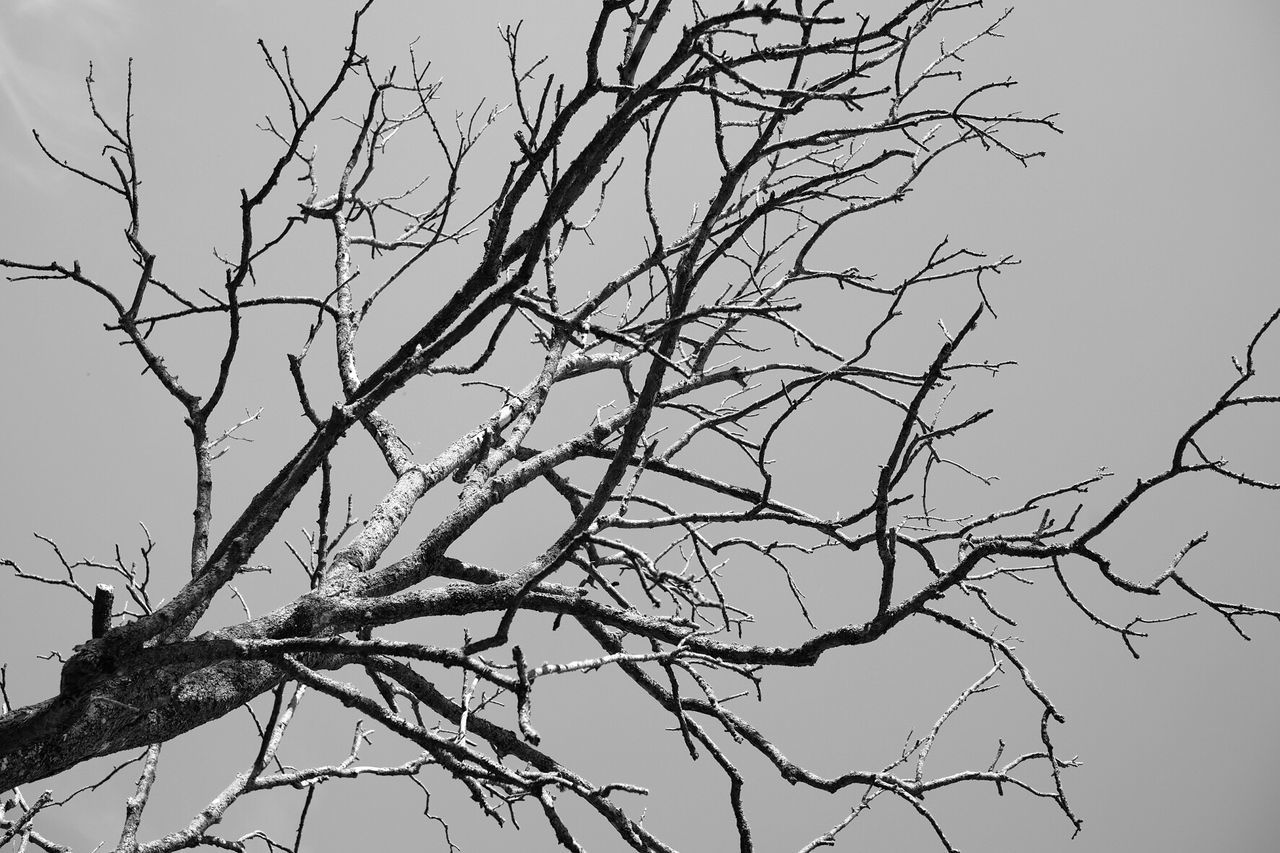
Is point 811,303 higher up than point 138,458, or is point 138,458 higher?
point 811,303

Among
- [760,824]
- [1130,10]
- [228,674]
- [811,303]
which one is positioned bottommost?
[228,674]

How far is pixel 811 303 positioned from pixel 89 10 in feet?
34.2

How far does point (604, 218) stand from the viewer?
46.6ft

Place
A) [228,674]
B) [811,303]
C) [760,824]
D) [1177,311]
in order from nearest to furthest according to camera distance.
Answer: [228,674] → [811,303] → [1177,311] → [760,824]

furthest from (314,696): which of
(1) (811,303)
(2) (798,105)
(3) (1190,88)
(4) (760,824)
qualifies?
(3) (1190,88)

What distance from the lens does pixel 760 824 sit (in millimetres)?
17766

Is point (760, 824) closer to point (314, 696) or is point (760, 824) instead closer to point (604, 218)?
point (314, 696)

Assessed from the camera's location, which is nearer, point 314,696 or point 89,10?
point 89,10

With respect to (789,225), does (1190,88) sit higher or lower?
higher

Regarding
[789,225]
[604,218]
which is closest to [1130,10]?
[789,225]

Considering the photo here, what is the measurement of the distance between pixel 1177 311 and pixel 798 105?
56.4ft

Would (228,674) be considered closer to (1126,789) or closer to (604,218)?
(604,218)

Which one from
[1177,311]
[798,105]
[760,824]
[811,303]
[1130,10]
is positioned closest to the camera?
[798,105]

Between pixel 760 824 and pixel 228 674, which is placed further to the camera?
pixel 760 824
